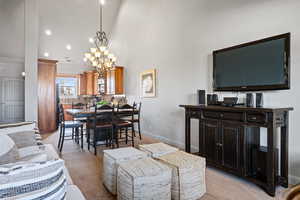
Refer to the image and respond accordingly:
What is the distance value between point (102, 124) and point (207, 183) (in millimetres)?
2661

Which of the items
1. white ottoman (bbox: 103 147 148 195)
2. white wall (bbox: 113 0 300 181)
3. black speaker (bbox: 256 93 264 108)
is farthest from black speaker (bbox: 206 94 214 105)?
white ottoman (bbox: 103 147 148 195)

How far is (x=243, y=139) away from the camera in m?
2.64

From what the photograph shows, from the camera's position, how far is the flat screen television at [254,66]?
2540mm

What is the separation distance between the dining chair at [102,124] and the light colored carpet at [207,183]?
606mm

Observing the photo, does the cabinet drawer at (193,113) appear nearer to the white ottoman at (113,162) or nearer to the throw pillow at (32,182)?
the white ottoman at (113,162)

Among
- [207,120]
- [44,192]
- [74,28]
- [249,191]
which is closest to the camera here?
[44,192]

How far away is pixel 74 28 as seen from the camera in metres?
7.23

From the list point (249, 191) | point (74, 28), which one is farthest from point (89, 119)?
point (74, 28)

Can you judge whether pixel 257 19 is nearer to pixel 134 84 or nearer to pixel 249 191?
pixel 249 191

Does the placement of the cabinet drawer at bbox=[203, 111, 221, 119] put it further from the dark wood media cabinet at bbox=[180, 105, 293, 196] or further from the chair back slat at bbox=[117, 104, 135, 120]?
the chair back slat at bbox=[117, 104, 135, 120]

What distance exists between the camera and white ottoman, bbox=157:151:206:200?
6.87 ft

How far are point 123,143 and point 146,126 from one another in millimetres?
1169

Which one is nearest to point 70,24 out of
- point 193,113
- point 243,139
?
point 193,113

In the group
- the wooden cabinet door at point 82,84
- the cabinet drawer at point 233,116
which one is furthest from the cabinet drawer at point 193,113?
the wooden cabinet door at point 82,84
